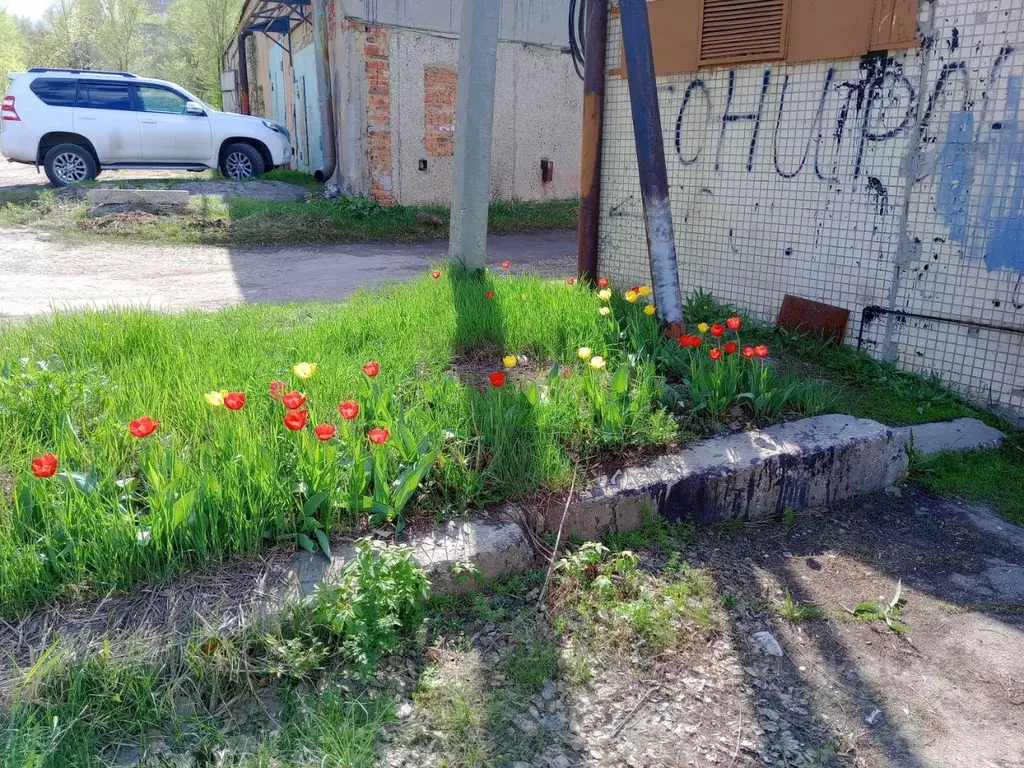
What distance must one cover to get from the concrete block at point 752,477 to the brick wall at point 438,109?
10.3m

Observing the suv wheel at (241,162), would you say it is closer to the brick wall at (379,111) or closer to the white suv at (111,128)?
the white suv at (111,128)

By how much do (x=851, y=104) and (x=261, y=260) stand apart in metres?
6.65

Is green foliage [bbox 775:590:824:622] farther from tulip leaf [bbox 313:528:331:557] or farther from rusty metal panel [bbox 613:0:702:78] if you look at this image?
rusty metal panel [bbox 613:0:702:78]

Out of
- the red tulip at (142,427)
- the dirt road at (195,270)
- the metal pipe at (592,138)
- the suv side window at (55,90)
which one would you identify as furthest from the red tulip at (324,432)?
the suv side window at (55,90)

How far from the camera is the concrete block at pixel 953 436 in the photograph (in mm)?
3973

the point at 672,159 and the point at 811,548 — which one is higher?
the point at 672,159

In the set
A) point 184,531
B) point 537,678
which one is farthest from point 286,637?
point 537,678

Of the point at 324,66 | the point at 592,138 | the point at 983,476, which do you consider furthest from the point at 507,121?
the point at 983,476

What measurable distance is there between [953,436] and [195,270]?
7300 mm

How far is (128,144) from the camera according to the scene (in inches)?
516

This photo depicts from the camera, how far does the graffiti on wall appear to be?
4.11m

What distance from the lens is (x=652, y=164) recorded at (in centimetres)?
457

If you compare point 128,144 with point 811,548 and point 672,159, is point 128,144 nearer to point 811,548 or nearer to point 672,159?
point 672,159

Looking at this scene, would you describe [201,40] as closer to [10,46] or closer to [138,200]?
[10,46]
